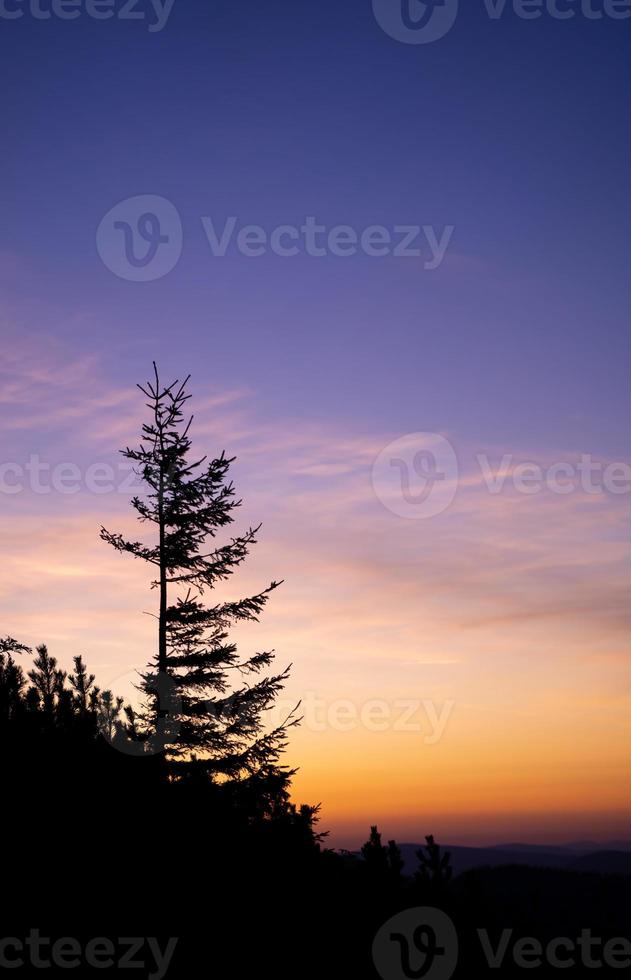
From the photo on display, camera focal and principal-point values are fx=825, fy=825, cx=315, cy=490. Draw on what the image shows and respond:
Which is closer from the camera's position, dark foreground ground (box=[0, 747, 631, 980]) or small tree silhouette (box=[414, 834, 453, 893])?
dark foreground ground (box=[0, 747, 631, 980])

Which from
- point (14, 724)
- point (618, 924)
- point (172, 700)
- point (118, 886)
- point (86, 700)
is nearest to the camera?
point (118, 886)

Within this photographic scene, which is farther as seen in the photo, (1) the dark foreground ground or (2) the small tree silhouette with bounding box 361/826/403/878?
(2) the small tree silhouette with bounding box 361/826/403/878

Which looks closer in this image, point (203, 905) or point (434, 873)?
point (203, 905)

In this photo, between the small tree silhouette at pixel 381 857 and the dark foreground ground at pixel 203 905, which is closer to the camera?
the dark foreground ground at pixel 203 905

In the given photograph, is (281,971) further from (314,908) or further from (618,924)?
(618,924)

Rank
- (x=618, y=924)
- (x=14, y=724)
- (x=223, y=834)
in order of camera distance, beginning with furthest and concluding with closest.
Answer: (x=618, y=924)
(x=14, y=724)
(x=223, y=834)

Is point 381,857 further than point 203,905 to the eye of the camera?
Yes

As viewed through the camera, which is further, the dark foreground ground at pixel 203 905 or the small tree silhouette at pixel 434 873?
the small tree silhouette at pixel 434 873

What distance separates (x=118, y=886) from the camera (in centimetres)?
1323

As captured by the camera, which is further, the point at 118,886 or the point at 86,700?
the point at 86,700

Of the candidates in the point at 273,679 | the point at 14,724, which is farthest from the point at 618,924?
the point at 14,724

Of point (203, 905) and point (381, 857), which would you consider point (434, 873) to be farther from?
point (203, 905)

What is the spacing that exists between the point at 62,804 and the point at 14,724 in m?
3.44

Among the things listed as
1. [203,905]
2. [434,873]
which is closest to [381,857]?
[434,873]
